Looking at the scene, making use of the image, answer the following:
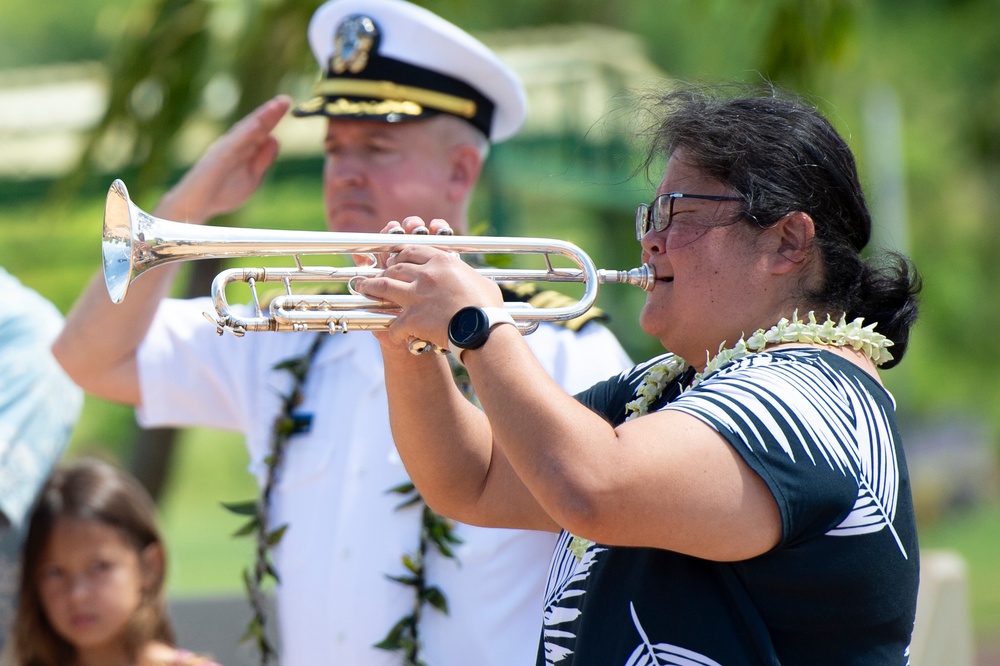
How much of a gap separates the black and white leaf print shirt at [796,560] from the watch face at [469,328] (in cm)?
30

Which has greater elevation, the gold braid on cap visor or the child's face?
the gold braid on cap visor

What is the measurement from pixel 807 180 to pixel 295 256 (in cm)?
91

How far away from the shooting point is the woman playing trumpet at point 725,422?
1.72 m

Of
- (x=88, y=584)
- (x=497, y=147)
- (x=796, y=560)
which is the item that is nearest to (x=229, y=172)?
(x=88, y=584)

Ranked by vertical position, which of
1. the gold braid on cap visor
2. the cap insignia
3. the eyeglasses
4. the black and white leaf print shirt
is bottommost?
the black and white leaf print shirt

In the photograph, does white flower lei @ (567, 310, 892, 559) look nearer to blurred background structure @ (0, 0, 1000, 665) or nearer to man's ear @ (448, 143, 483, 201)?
blurred background structure @ (0, 0, 1000, 665)

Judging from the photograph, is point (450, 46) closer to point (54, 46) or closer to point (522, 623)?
point (522, 623)

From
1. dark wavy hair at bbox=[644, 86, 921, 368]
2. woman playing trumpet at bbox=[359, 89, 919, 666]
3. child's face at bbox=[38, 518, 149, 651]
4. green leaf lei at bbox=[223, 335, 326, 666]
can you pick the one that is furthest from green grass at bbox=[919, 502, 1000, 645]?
woman playing trumpet at bbox=[359, 89, 919, 666]

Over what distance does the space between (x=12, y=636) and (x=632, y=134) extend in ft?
7.55

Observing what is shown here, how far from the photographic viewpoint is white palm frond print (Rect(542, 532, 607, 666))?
6.68 ft

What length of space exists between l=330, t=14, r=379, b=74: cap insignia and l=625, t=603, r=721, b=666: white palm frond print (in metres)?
1.85

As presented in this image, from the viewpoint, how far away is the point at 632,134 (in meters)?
2.37

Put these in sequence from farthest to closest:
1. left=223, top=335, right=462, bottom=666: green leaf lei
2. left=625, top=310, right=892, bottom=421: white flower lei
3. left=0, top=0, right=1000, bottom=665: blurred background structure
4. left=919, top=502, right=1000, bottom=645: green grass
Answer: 1. left=919, top=502, right=1000, bottom=645: green grass
2. left=0, top=0, right=1000, bottom=665: blurred background structure
3. left=223, top=335, right=462, bottom=666: green leaf lei
4. left=625, top=310, right=892, bottom=421: white flower lei

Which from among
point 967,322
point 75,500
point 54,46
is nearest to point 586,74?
point 75,500
